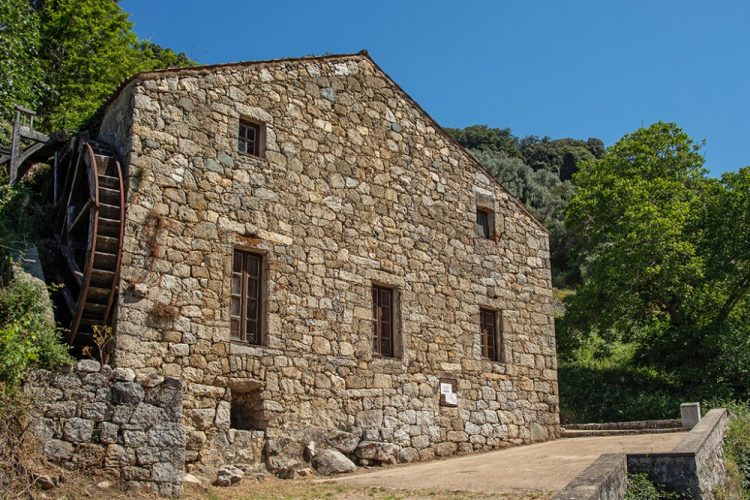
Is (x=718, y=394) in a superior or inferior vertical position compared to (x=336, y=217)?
inferior

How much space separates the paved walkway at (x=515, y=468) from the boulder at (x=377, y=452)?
0.27 metres

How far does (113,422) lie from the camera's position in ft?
27.8

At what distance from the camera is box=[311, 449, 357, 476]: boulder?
1155 centimetres

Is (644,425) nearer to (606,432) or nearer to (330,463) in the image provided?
(606,432)

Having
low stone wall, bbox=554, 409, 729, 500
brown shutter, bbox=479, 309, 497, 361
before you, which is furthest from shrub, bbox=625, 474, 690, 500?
brown shutter, bbox=479, 309, 497, 361

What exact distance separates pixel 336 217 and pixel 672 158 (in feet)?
47.8

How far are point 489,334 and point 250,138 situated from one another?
609 centimetres

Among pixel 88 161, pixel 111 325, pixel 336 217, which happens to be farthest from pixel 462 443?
pixel 88 161

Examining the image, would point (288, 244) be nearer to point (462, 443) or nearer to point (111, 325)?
point (111, 325)

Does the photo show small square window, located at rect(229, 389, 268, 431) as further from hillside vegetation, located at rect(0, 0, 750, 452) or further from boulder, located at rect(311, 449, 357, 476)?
hillside vegetation, located at rect(0, 0, 750, 452)

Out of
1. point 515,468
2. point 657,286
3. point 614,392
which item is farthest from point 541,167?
point 515,468

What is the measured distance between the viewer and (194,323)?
1087cm

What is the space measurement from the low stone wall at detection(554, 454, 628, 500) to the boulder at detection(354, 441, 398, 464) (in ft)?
13.6

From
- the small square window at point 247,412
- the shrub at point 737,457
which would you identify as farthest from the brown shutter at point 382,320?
the shrub at point 737,457
